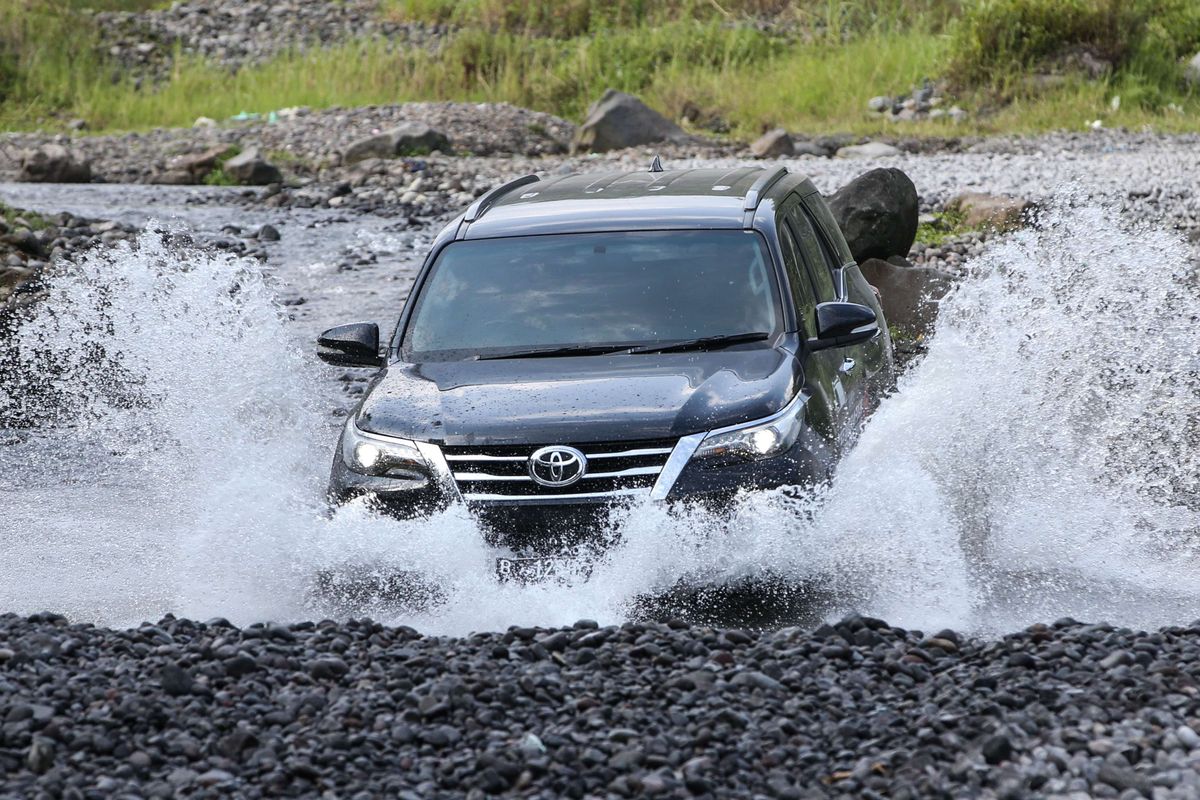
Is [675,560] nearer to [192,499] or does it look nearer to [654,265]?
[654,265]

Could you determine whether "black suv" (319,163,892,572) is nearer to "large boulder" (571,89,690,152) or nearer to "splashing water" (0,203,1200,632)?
"splashing water" (0,203,1200,632)

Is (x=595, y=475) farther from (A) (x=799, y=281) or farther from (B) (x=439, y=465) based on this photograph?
(A) (x=799, y=281)

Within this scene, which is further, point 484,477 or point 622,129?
point 622,129

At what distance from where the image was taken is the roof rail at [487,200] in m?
8.08

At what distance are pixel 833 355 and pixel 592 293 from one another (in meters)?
1.17

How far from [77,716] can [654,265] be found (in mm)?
3606

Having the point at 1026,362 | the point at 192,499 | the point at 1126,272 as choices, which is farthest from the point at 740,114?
the point at 192,499

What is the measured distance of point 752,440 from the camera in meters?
6.45

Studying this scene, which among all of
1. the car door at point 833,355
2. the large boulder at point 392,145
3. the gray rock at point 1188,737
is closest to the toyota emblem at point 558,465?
the car door at point 833,355

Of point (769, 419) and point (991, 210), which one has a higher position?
point (769, 419)

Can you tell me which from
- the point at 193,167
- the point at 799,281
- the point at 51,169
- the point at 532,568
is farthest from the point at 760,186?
A: the point at 51,169

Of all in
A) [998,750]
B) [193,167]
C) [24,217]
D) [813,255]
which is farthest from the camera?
[193,167]

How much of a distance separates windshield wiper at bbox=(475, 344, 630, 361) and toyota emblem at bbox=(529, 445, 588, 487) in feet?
2.64

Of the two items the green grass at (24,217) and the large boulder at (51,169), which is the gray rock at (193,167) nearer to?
the large boulder at (51,169)
